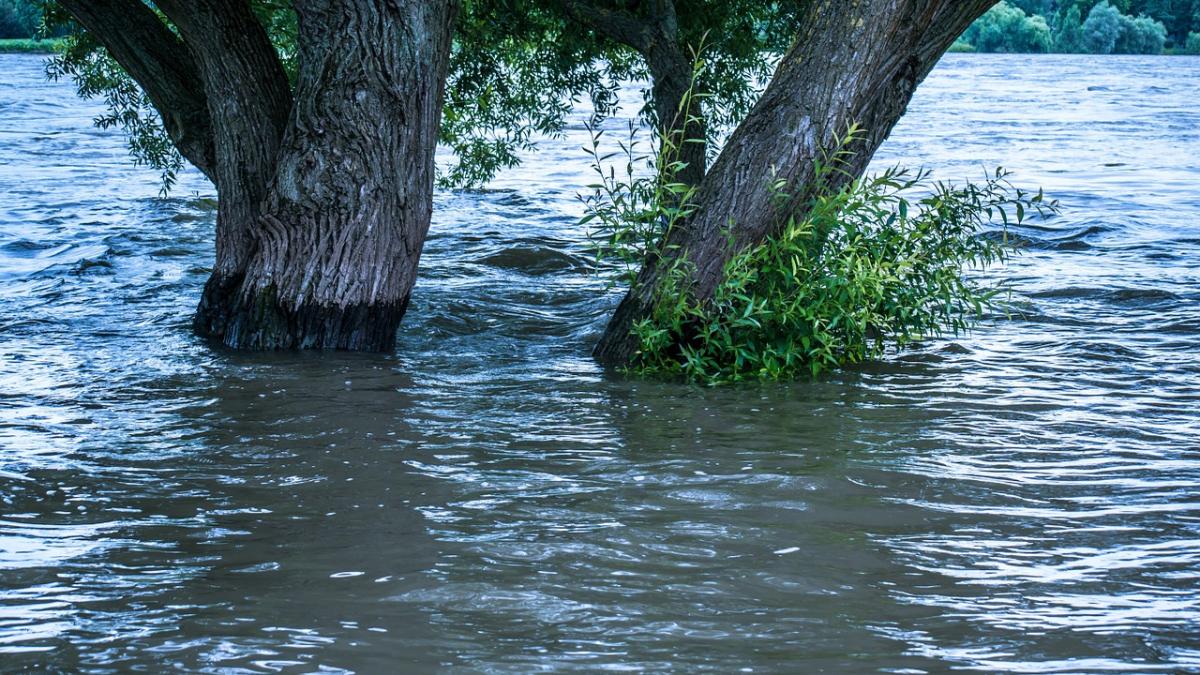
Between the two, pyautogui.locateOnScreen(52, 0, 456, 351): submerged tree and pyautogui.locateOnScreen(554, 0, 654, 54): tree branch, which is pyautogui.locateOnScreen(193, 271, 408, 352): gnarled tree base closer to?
pyautogui.locateOnScreen(52, 0, 456, 351): submerged tree

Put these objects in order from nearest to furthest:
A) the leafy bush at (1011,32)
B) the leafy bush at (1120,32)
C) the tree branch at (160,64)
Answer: the tree branch at (160,64) < the leafy bush at (1120,32) < the leafy bush at (1011,32)

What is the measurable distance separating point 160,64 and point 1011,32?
65080 mm

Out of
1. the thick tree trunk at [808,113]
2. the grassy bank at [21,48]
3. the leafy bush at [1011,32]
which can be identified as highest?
the leafy bush at [1011,32]

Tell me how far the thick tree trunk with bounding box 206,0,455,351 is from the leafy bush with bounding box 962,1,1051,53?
6255cm

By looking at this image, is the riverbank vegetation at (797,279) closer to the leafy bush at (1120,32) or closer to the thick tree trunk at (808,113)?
the thick tree trunk at (808,113)

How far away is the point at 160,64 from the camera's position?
8.36 m

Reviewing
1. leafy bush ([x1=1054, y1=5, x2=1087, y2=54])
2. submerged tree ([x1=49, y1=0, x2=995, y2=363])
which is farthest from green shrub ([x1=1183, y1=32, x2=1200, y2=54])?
submerged tree ([x1=49, y1=0, x2=995, y2=363])

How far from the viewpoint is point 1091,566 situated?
4301mm

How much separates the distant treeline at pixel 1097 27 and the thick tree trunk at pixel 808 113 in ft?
182

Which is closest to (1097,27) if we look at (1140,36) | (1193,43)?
(1140,36)

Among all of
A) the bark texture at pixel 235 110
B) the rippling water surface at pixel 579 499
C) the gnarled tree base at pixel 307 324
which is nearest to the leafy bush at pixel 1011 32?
the rippling water surface at pixel 579 499

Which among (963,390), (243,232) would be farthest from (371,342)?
(963,390)

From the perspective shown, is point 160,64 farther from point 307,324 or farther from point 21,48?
point 21,48

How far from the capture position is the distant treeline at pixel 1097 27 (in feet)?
196
